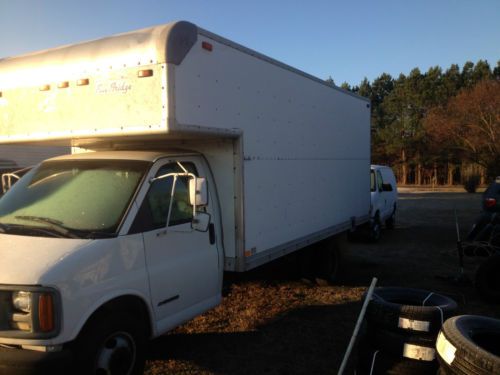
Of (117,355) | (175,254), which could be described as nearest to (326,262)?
(175,254)

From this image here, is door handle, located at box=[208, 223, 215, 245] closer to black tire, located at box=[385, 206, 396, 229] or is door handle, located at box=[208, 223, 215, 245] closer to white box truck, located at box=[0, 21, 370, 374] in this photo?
white box truck, located at box=[0, 21, 370, 374]

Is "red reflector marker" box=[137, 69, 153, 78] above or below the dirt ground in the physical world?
above

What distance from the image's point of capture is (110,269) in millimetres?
3537

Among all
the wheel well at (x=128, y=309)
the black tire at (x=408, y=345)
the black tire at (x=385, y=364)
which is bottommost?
the black tire at (x=385, y=364)

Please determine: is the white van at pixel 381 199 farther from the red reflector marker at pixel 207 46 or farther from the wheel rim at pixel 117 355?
the wheel rim at pixel 117 355

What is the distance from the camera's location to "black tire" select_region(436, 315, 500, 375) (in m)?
3.03

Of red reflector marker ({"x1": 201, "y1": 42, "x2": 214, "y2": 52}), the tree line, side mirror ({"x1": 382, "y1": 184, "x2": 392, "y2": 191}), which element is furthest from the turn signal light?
the tree line

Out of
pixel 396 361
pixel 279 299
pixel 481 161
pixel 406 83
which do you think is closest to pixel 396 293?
pixel 396 361

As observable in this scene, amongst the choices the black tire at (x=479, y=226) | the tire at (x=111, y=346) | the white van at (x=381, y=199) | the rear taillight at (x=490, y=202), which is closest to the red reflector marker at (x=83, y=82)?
the tire at (x=111, y=346)

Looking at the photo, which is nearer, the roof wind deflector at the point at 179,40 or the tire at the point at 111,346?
the tire at the point at 111,346

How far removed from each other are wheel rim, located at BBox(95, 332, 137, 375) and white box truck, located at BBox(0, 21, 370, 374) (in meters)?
0.01

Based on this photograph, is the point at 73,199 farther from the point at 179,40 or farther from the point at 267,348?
the point at 267,348

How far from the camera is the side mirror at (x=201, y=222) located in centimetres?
436

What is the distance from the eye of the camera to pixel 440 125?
39188 millimetres
